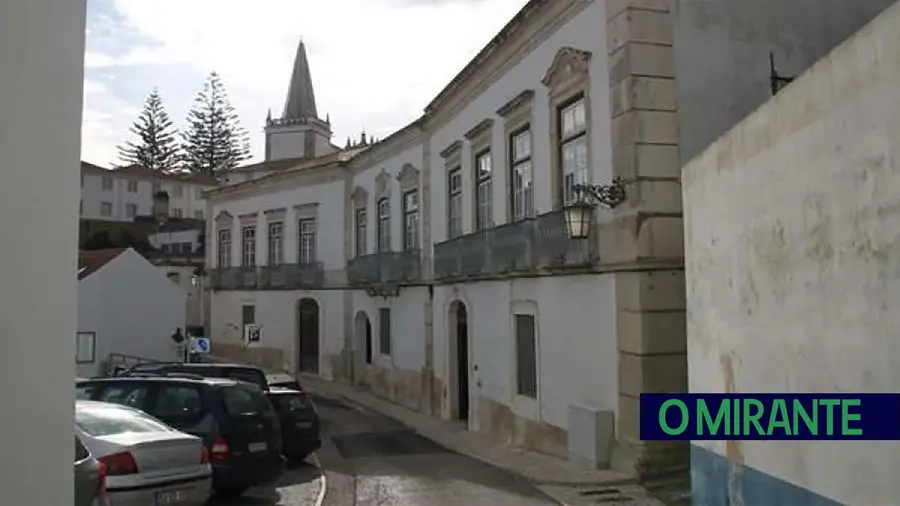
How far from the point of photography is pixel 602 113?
37.5 ft

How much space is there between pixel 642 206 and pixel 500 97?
18.7 feet

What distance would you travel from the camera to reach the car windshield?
25.8 feet

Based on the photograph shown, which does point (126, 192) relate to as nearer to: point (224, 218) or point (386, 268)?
point (224, 218)

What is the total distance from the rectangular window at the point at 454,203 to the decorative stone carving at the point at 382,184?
4.97 m

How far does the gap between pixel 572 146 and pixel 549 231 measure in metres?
1.38

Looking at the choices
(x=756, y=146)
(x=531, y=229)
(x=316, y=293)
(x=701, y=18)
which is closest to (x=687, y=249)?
(x=756, y=146)

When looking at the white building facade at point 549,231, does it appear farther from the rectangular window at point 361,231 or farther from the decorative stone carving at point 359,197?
the decorative stone carving at point 359,197

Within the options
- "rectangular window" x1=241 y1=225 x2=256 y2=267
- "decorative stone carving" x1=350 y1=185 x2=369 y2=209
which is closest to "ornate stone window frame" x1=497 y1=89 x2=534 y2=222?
"decorative stone carving" x1=350 y1=185 x2=369 y2=209

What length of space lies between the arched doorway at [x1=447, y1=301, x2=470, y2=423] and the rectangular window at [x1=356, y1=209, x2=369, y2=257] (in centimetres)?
743

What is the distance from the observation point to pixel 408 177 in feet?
71.1

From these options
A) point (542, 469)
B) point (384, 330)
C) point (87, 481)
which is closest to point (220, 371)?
point (542, 469)

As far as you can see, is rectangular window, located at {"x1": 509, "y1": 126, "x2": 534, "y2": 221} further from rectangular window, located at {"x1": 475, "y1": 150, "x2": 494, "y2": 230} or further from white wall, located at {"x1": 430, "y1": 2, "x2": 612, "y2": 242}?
rectangular window, located at {"x1": 475, "y1": 150, "x2": 494, "y2": 230}

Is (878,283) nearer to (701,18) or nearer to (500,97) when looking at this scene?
(701,18)

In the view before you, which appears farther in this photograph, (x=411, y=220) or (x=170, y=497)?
(x=411, y=220)
